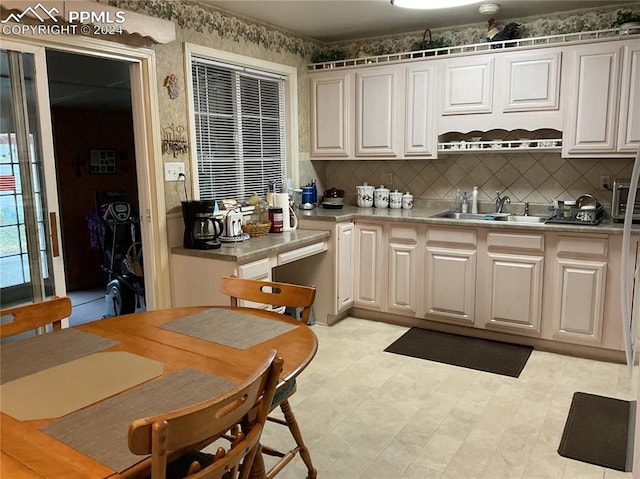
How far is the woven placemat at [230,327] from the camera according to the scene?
1.73 m

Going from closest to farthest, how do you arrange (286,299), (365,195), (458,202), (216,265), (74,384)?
(74,384) → (286,299) → (216,265) → (458,202) → (365,195)

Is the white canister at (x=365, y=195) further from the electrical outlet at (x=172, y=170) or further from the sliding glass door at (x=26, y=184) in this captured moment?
the sliding glass door at (x=26, y=184)

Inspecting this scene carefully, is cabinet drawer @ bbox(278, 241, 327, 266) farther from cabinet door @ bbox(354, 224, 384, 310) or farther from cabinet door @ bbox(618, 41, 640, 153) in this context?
cabinet door @ bbox(618, 41, 640, 153)

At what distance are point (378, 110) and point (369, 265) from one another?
1315mm

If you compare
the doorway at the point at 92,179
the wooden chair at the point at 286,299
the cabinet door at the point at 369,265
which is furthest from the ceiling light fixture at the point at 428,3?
the doorway at the point at 92,179

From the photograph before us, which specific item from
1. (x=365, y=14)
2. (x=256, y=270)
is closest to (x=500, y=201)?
(x=365, y=14)

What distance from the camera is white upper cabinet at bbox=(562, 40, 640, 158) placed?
3307 millimetres

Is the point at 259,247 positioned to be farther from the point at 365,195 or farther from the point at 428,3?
the point at 428,3

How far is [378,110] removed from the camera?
424cm

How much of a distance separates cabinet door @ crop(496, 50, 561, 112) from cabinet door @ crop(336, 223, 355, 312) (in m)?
1.52

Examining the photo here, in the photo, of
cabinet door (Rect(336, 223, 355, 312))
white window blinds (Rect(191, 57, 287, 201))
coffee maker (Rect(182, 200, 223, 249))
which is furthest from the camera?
cabinet door (Rect(336, 223, 355, 312))

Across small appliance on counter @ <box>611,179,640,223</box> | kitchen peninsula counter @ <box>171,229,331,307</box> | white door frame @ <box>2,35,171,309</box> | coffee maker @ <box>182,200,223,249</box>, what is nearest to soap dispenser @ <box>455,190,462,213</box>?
small appliance on counter @ <box>611,179,640,223</box>

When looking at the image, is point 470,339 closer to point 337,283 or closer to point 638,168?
point 337,283

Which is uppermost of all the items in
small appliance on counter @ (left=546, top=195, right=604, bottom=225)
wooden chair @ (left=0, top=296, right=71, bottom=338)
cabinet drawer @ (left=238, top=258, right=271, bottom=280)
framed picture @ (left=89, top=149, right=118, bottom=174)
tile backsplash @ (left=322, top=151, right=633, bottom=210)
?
framed picture @ (left=89, top=149, right=118, bottom=174)
